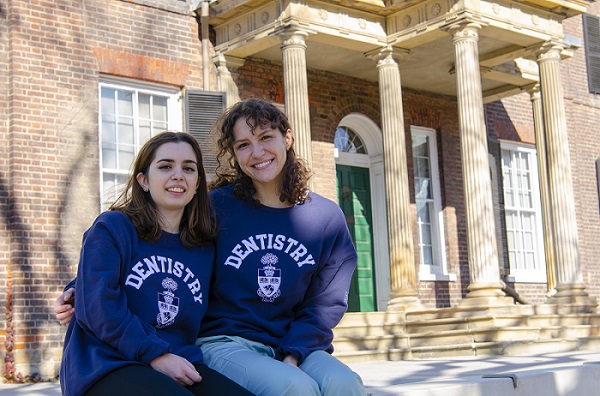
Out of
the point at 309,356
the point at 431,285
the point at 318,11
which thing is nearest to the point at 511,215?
the point at 431,285

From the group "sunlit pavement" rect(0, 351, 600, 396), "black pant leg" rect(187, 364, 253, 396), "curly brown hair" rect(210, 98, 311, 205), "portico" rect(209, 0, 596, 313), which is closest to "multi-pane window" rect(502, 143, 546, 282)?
"portico" rect(209, 0, 596, 313)

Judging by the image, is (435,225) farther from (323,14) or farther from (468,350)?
(323,14)

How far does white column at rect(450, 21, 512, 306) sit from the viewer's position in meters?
9.96

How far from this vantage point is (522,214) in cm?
1470

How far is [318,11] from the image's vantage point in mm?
10375

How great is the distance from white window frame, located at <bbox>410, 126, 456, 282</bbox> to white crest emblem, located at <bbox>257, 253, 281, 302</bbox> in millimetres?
10380

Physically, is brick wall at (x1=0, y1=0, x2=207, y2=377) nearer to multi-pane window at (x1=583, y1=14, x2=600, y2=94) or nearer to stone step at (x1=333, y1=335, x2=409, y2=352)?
stone step at (x1=333, y1=335, x2=409, y2=352)

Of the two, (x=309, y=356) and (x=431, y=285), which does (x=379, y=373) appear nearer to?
(x=309, y=356)

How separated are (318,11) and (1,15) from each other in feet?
12.3

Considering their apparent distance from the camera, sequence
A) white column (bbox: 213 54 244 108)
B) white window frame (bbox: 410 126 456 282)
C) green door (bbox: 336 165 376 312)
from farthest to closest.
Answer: white window frame (bbox: 410 126 456 282) → green door (bbox: 336 165 376 312) → white column (bbox: 213 54 244 108)

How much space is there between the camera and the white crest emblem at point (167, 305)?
2.77 metres

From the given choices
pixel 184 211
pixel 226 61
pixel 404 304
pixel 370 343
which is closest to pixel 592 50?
pixel 404 304

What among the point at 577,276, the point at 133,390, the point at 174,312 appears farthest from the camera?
the point at 577,276

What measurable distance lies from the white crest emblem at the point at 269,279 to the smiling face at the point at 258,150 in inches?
12.8
